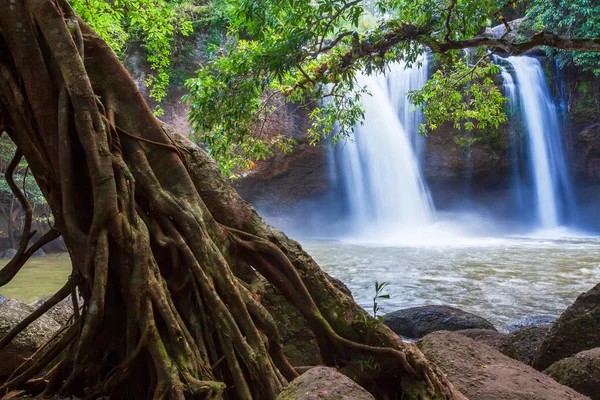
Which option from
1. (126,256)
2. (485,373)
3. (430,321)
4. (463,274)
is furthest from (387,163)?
(126,256)

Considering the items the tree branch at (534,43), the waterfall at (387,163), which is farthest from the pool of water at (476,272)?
the tree branch at (534,43)

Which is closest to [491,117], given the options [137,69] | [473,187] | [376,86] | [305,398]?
[305,398]

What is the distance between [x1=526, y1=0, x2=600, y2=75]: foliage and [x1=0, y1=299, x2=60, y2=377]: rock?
16303mm

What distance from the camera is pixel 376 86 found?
20.3 m

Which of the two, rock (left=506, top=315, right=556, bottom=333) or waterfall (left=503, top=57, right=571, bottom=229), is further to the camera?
waterfall (left=503, top=57, right=571, bottom=229)

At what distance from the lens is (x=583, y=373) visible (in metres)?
3.50

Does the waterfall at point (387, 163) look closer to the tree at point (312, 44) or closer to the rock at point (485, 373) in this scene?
the tree at point (312, 44)

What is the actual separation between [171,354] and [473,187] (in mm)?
23024

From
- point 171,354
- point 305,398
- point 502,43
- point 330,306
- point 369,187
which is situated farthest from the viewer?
point 369,187

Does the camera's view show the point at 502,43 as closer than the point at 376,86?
Yes

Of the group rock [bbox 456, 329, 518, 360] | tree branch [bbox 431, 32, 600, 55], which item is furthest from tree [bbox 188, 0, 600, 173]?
rock [bbox 456, 329, 518, 360]

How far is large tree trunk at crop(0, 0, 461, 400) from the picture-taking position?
2188 millimetres

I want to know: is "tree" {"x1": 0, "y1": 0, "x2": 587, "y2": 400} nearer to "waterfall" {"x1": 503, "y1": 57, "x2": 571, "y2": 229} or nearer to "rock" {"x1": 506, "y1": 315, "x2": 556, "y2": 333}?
"rock" {"x1": 506, "y1": 315, "x2": 556, "y2": 333}

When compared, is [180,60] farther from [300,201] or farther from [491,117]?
[491,117]
